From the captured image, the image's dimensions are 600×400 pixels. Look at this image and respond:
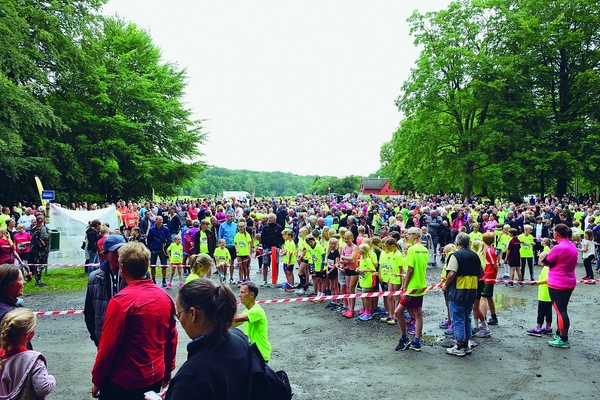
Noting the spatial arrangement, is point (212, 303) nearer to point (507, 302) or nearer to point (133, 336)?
point (133, 336)

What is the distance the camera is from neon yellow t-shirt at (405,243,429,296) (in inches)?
296

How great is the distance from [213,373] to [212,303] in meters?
0.35

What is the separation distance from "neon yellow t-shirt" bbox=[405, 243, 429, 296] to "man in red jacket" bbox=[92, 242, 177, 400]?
490cm

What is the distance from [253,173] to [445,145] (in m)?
105

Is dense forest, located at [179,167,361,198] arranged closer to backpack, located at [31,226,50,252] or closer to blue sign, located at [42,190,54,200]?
blue sign, located at [42,190,54,200]

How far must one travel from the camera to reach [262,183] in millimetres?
134625

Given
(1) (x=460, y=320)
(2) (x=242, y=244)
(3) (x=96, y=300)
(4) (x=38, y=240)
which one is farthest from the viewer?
(4) (x=38, y=240)

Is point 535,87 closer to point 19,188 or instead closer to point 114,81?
point 114,81

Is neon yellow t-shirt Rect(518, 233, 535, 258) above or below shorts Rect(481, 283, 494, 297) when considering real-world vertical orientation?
above

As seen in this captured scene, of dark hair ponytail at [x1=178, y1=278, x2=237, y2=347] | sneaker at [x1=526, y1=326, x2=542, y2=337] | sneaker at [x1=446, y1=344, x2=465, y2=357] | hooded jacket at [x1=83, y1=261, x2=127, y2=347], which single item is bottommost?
sneaker at [x1=446, y1=344, x2=465, y2=357]

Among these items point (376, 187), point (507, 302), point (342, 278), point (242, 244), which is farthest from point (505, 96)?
point (376, 187)

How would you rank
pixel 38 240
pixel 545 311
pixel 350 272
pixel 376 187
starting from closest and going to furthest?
pixel 545 311 < pixel 350 272 < pixel 38 240 < pixel 376 187

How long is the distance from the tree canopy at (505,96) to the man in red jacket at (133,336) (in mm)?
33593

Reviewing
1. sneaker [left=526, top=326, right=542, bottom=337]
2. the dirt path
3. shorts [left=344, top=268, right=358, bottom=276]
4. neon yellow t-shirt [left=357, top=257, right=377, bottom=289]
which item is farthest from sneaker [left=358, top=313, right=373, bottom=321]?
sneaker [left=526, top=326, right=542, bottom=337]
